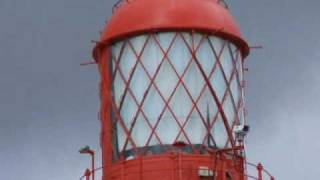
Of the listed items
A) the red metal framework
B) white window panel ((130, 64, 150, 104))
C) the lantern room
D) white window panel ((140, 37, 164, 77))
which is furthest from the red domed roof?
white window panel ((130, 64, 150, 104))

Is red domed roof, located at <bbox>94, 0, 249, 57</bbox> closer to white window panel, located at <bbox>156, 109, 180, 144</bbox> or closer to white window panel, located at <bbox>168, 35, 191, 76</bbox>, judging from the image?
white window panel, located at <bbox>168, 35, 191, 76</bbox>

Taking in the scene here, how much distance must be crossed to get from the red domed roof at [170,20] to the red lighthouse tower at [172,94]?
0.03m

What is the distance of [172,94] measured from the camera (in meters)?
27.9

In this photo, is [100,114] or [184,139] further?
[100,114]

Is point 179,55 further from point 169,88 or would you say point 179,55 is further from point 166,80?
point 169,88

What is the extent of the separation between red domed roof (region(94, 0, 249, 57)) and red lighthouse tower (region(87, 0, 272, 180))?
0.10 ft

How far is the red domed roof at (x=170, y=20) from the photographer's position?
28703 mm

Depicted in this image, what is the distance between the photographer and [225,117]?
2842 cm

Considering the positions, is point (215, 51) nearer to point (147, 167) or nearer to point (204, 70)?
point (204, 70)

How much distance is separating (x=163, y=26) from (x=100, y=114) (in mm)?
3371

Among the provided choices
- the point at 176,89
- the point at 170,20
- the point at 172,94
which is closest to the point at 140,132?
the point at 172,94

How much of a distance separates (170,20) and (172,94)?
231 centimetres

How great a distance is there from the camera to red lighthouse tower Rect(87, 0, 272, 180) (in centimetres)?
2750

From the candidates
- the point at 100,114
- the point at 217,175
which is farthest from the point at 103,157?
the point at 217,175
